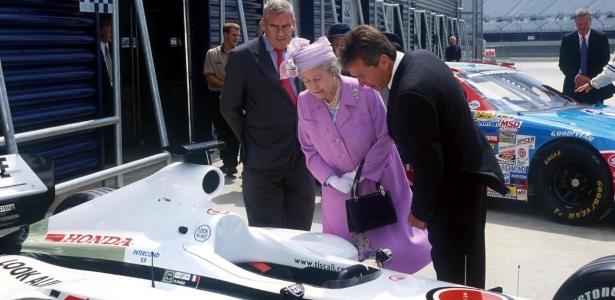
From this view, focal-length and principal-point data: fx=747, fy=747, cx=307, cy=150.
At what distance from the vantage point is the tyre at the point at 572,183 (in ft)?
20.1

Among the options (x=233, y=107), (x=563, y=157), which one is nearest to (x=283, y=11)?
(x=233, y=107)

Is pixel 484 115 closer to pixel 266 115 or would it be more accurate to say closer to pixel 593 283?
pixel 266 115

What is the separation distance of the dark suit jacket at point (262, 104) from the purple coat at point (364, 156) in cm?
56

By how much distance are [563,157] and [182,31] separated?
574 centimetres

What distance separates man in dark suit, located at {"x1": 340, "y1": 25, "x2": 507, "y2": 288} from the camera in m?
3.03

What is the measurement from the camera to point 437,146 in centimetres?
307

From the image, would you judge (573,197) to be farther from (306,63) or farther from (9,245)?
(9,245)

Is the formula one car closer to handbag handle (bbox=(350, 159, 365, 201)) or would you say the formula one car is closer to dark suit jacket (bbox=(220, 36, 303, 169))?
handbag handle (bbox=(350, 159, 365, 201))

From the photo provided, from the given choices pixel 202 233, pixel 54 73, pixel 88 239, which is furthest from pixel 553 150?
pixel 54 73

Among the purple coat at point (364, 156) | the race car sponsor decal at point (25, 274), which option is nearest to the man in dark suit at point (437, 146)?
the purple coat at point (364, 156)

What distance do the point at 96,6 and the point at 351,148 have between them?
4.13 meters

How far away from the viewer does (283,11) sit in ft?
13.5

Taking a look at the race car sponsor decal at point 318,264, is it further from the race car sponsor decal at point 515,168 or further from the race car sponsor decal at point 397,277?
the race car sponsor decal at point 515,168

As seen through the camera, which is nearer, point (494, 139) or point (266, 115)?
point (266, 115)
